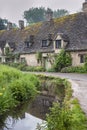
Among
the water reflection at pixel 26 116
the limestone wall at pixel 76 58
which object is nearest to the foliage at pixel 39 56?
the limestone wall at pixel 76 58

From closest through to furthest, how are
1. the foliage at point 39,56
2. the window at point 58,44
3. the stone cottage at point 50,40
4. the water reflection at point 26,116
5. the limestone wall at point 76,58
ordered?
the water reflection at point 26,116 → the limestone wall at point 76,58 → the stone cottage at point 50,40 → the window at point 58,44 → the foliage at point 39,56

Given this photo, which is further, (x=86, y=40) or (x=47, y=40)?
(x=47, y=40)

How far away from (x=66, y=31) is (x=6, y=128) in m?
30.7

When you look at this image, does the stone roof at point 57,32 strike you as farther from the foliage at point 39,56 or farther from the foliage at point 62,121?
the foliage at point 62,121

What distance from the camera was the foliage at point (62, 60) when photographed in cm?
3734

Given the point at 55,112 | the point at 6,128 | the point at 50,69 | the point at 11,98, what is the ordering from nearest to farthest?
the point at 55,112 → the point at 6,128 → the point at 11,98 → the point at 50,69

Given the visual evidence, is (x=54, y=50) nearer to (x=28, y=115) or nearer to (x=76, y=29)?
(x=76, y=29)

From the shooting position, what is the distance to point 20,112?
46.2 feet

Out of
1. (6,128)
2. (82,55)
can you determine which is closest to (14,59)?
(82,55)

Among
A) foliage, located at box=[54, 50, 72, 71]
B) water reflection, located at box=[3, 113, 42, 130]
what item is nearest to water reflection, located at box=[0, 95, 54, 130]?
water reflection, located at box=[3, 113, 42, 130]

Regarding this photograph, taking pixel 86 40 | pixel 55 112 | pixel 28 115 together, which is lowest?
pixel 28 115

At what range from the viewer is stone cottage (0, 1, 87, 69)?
37500 millimetres

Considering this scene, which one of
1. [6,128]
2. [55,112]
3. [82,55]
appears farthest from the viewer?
[82,55]

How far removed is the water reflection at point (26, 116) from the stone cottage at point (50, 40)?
21.1 metres
